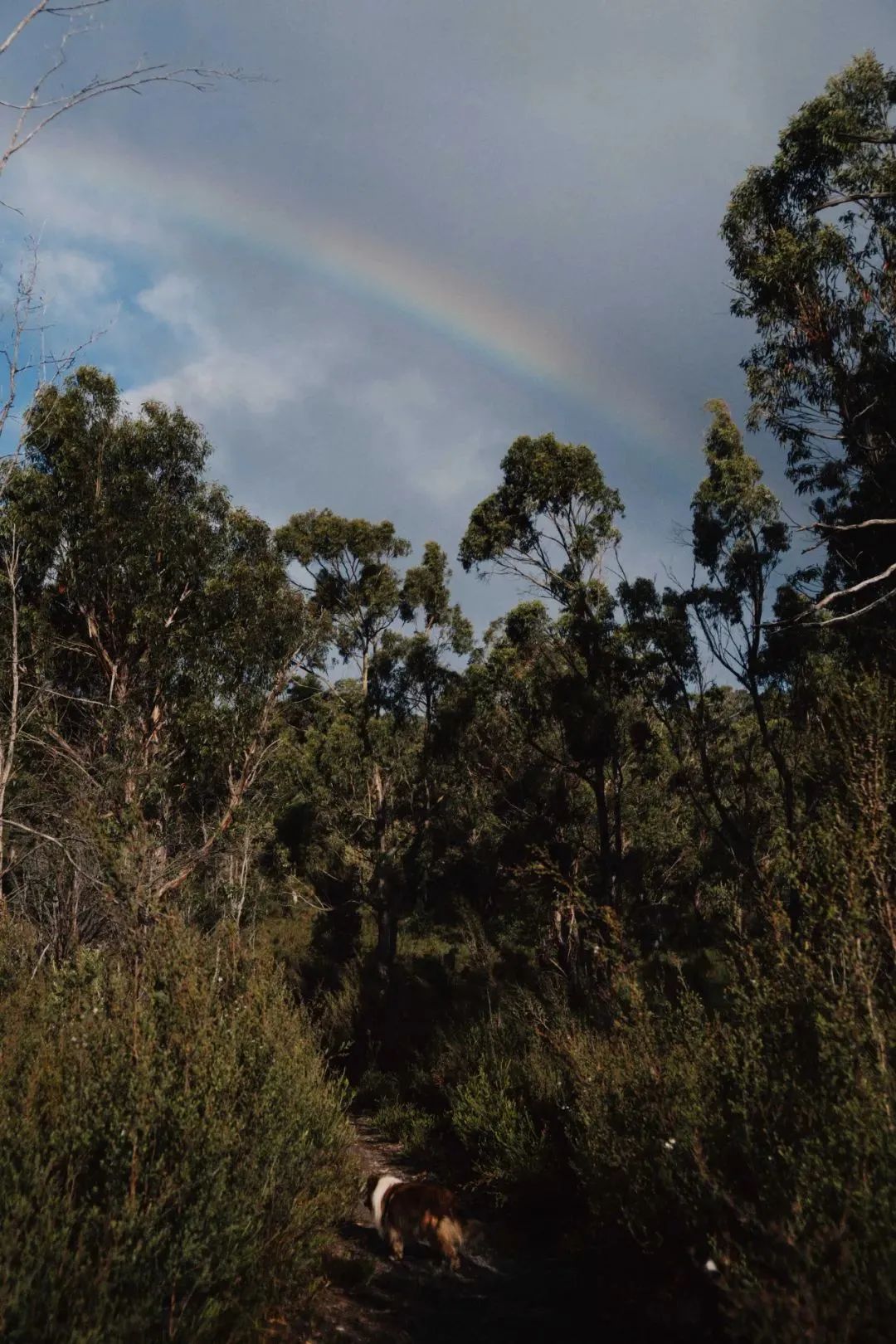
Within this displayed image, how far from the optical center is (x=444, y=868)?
25.9 metres

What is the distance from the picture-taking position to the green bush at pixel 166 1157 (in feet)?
12.0

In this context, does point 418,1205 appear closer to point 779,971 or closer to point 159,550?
point 779,971

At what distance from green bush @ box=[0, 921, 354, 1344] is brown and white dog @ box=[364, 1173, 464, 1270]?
1.29 feet

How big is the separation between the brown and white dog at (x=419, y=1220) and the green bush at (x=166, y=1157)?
39 centimetres

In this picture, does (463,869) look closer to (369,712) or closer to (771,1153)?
(369,712)

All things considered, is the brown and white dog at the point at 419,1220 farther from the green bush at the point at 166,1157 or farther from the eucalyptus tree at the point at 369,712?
the eucalyptus tree at the point at 369,712

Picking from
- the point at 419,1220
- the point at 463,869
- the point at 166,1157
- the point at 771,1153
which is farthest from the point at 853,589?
the point at 463,869

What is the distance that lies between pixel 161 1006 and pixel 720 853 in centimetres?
1836

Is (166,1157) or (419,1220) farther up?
(166,1157)

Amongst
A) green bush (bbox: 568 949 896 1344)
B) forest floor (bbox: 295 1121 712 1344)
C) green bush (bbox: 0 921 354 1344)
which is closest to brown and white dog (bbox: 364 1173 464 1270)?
forest floor (bbox: 295 1121 712 1344)

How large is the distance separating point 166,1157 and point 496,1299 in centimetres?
304

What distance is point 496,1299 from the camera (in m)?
6.26

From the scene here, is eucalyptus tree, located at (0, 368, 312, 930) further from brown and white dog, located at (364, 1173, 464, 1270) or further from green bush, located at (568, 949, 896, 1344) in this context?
green bush, located at (568, 949, 896, 1344)

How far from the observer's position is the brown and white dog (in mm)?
6859
